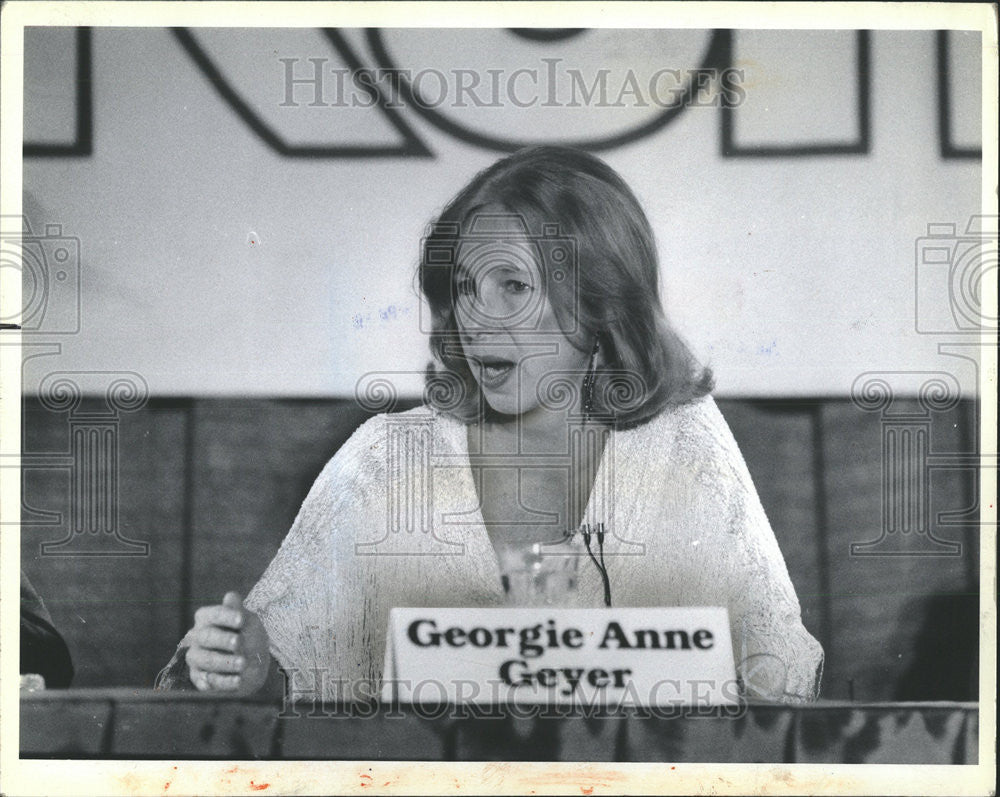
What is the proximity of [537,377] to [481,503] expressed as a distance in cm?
40

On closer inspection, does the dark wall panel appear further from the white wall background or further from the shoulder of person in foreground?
the shoulder of person in foreground

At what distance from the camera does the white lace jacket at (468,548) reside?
11.0 ft

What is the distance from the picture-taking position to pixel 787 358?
3.35 meters

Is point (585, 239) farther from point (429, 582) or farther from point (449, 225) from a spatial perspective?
point (429, 582)

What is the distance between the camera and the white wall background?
3.35 metres

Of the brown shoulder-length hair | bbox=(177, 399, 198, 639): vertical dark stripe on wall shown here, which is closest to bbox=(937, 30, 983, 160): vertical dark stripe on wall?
the brown shoulder-length hair

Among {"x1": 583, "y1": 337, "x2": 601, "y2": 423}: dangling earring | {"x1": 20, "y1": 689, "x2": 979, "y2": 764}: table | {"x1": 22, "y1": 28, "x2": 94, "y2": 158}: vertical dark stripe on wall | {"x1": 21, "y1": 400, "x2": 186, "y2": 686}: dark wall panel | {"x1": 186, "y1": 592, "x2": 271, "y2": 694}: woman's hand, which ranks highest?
{"x1": 22, "y1": 28, "x2": 94, "y2": 158}: vertical dark stripe on wall

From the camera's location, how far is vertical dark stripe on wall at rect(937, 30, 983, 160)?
3363mm

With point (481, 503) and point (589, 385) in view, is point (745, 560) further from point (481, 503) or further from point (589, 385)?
point (481, 503)
